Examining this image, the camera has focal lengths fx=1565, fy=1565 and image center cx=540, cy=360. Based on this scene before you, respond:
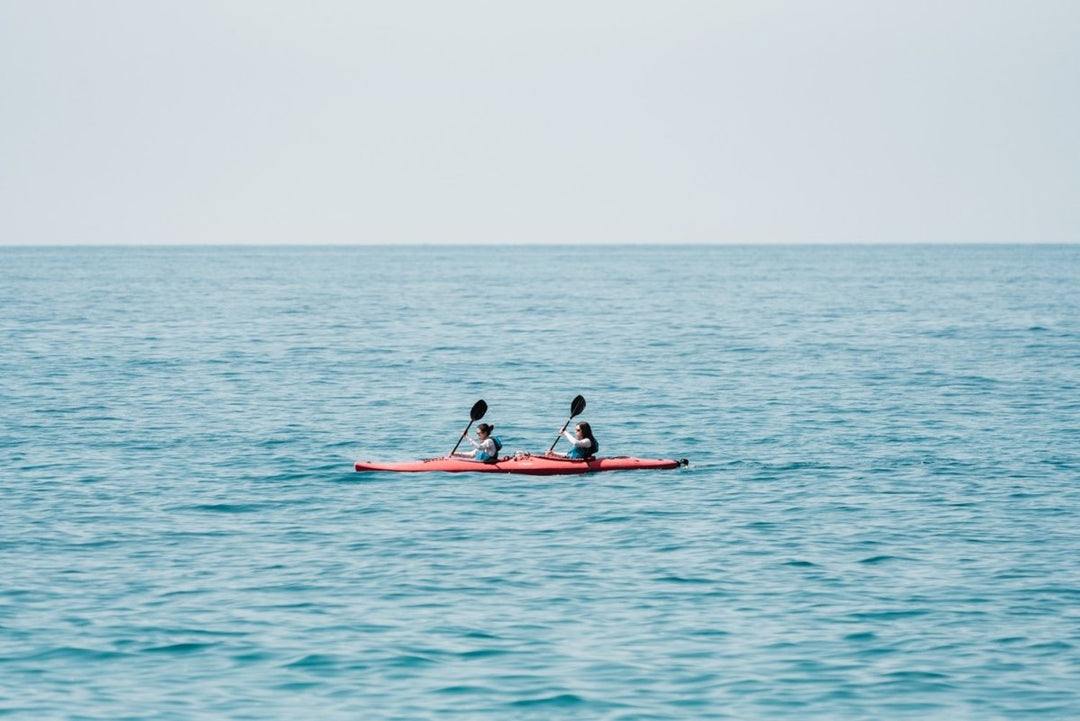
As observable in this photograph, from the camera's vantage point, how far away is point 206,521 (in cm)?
2541

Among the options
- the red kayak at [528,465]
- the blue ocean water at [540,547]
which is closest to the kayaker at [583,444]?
the red kayak at [528,465]

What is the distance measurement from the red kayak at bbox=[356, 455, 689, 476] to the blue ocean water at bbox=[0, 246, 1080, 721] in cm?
28

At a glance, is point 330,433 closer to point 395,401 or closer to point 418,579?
point 395,401

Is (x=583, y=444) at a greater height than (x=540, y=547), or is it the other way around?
(x=583, y=444)

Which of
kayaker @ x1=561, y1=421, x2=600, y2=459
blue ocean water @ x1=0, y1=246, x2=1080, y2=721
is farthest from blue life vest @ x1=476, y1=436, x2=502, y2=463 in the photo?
kayaker @ x1=561, y1=421, x2=600, y2=459

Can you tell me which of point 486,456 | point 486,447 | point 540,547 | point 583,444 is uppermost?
point 583,444

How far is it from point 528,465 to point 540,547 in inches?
260

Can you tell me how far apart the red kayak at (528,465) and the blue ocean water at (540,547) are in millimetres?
281

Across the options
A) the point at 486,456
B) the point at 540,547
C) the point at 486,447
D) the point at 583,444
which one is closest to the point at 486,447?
the point at 486,447

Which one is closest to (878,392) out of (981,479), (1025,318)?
(981,479)

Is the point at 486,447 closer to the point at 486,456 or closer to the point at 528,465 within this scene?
the point at 486,456

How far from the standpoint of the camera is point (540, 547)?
23.4m

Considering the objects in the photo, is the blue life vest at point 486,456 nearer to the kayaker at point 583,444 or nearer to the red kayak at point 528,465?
the red kayak at point 528,465

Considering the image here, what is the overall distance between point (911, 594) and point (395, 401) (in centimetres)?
2554
